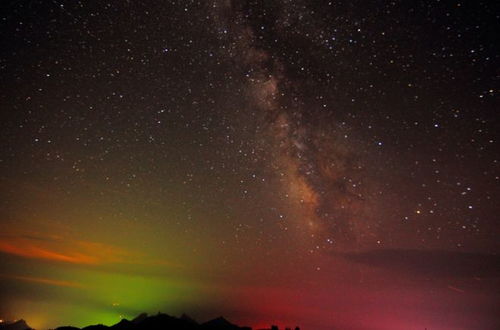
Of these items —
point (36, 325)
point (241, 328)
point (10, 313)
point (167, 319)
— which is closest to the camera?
point (167, 319)

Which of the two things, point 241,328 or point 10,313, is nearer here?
point 241,328

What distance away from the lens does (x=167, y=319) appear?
29734mm

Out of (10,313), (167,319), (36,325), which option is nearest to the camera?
(167,319)

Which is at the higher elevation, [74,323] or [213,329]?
[213,329]

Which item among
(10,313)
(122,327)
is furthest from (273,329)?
(10,313)

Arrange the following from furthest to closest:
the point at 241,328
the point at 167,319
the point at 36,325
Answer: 1. the point at 36,325
2. the point at 241,328
3. the point at 167,319

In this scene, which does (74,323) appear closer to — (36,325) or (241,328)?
(36,325)

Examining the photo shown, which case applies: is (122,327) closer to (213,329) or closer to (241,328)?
(213,329)

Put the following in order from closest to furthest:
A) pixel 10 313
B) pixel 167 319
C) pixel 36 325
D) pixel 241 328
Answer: pixel 167 319
pixel 241 328
pixel 36 325
pixel 10 313

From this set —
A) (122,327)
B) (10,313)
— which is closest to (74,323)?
(10,313)

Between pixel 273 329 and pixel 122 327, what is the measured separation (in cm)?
Answer: 1379

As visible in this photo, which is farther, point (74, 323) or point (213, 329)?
point (74, 323)

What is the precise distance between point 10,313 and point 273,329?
502 feet

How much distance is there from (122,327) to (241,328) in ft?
35.7
